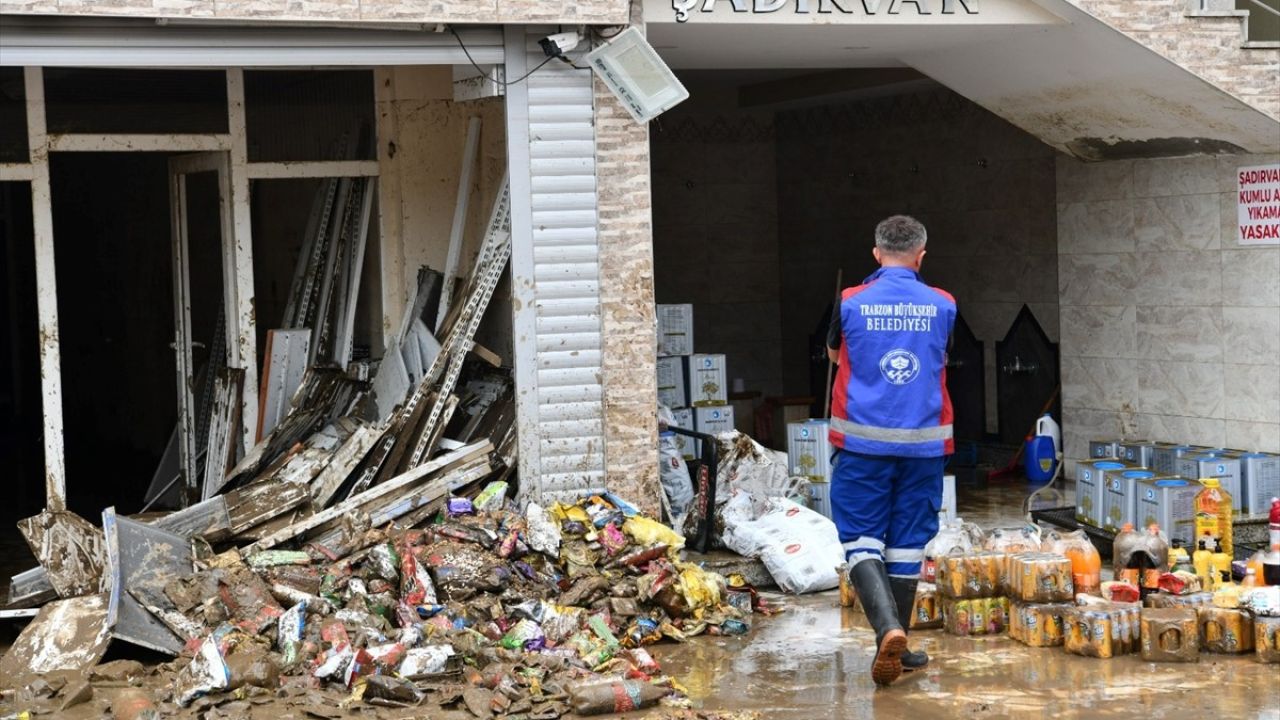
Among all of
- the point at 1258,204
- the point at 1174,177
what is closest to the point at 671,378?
the point at 1174,177

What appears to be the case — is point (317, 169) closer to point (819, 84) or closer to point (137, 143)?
point (137, 143)

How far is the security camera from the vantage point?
8.88 metres

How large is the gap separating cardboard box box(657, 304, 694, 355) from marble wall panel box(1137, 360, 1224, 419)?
338 cm

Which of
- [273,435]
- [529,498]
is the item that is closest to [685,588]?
[529,498]

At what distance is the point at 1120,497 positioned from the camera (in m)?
10.1

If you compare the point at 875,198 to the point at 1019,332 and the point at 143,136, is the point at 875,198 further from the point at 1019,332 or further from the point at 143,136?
the point at 143,136

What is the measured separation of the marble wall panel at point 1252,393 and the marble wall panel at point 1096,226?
50.7 inches

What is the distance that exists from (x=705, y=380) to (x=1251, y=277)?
3.75 meters

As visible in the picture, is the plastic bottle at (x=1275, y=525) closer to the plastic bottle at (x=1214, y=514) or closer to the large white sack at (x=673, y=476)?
the plastic bottle at (x=1214, y=514)

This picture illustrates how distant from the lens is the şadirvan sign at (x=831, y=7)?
30.9 ft

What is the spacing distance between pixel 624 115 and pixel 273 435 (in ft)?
10.0

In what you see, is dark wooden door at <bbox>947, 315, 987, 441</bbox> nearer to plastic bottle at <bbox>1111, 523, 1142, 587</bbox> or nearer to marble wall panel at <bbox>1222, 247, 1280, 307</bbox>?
marble wall panel at <bbox>1222, 247, 1280, 307</bbox>

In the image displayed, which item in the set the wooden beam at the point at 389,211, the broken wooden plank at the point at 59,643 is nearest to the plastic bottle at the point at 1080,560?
the wooden beam at the point at 389,211

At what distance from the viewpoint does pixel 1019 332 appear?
47.1ft
